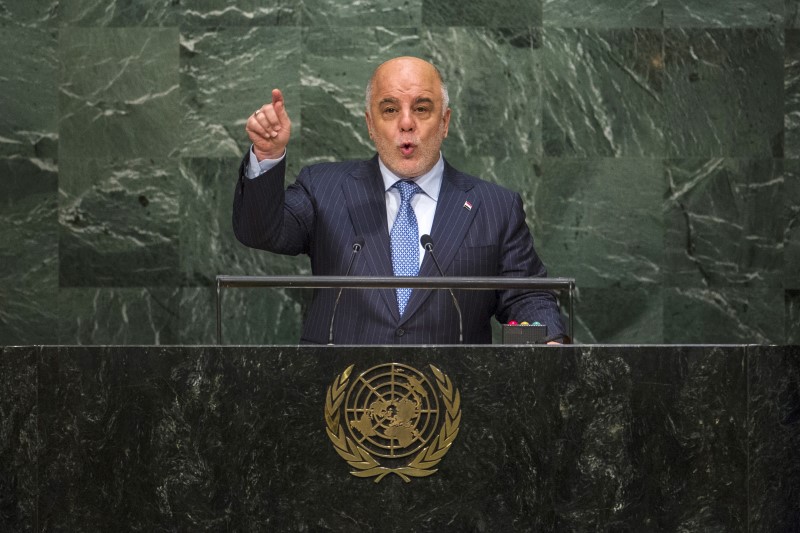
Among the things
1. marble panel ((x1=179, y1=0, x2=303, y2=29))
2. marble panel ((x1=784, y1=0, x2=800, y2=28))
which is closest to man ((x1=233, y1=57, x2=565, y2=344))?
marble panel ((x1=179, y1=0, x2=303, y2=29))

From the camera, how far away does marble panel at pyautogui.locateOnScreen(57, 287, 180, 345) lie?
591 cm

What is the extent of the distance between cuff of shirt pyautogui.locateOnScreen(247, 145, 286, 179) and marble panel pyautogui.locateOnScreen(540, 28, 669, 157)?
2.64m

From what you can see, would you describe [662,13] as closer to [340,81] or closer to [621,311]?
[621,311]

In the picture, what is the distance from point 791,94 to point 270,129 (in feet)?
11.5

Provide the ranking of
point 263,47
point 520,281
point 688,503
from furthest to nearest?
1. point 263,47
2. point 520,281
3. point 688,503

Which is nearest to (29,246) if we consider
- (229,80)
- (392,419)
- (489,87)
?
(229,80)

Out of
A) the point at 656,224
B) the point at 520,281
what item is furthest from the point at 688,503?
the point at 656,224

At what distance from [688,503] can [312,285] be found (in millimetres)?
1051

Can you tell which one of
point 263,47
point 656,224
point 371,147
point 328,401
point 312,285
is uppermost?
point 263,47

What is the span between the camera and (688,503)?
110 inches

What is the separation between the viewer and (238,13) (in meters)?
5.91

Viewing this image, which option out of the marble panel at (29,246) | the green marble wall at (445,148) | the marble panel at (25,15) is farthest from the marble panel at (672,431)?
the marble panel at (25,15)

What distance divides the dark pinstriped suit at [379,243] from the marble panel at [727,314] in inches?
83.0

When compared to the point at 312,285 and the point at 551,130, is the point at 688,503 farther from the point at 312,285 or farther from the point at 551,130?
the point at 551,130
